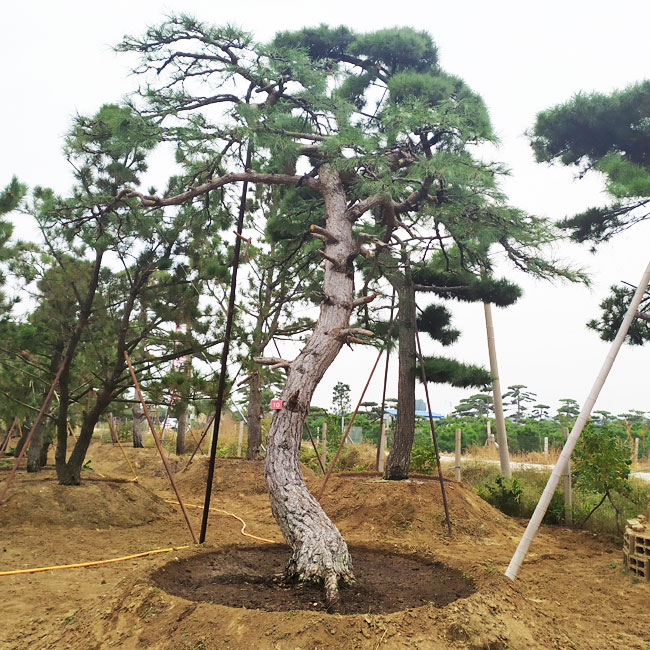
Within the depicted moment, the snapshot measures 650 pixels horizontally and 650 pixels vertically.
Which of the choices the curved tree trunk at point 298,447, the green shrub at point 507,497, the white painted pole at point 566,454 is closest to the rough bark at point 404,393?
the green shrub at point 507,497

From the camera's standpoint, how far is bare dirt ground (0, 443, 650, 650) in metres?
2.53

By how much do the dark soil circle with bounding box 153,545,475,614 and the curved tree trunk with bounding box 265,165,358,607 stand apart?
14 centimetres

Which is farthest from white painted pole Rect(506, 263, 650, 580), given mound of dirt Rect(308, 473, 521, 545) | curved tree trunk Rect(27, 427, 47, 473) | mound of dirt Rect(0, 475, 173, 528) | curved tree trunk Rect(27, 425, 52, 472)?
curved tree trunk Rect(27, 427, 47, 473)

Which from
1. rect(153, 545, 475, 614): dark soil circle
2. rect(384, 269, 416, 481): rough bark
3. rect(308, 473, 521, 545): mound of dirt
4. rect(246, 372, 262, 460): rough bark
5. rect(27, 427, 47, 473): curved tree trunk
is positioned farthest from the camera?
rect(246, 372, 262, 460): rough bark

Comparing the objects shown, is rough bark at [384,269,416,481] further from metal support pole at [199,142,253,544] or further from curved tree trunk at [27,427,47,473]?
curved tree trunk at [27,427,47,473]

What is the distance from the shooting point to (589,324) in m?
6.49

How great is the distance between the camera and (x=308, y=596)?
3090 mm

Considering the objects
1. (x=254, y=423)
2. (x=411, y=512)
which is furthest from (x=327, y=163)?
(x=254, y=423)

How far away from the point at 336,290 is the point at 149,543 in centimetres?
319

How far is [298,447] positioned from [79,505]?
3593 mm

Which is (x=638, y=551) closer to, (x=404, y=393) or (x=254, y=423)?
(x=404, y=393)

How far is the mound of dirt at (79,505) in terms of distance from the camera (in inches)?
227

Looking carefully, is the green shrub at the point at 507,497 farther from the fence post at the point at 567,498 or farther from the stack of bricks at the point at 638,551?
the stack of bricks at the point at 638,551

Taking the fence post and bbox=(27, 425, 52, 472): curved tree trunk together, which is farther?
bbox=(27, 425, 52, 472): curved tree trunk
